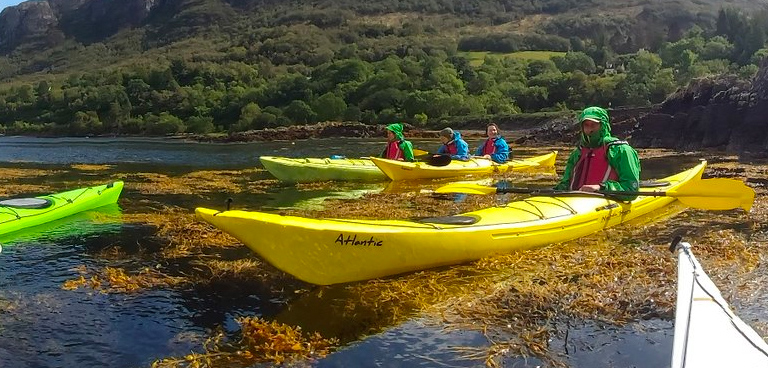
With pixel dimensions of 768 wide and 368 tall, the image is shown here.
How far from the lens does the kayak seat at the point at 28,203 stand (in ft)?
37.2

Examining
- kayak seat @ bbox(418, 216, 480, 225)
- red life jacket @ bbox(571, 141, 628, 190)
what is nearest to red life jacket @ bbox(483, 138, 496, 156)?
red life jacket @ bbox(571, 141, 628, 190)

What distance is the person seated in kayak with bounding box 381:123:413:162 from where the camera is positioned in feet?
61.2

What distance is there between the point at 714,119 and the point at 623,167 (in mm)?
24441

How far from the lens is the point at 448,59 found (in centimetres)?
11625

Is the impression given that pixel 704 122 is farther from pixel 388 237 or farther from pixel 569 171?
pixel 388 237

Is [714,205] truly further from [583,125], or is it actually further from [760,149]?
[760,149]

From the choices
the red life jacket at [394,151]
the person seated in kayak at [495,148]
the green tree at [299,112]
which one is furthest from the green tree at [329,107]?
the red life jacket at [394,151]

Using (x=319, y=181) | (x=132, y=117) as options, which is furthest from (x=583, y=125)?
(x=132, y=117)

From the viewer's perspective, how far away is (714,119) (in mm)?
31047

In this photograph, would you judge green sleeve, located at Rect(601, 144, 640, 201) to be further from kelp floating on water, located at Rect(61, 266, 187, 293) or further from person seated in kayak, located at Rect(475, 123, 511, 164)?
person seated in kayak, located at Rect(475, 123, 511, 164)

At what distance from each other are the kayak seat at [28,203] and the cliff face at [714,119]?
24.7 metres

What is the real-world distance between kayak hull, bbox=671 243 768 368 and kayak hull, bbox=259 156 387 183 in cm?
1460

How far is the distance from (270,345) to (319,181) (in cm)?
1325

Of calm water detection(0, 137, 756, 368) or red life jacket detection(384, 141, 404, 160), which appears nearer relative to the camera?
calm water detection(0, 137, 756, 368)
